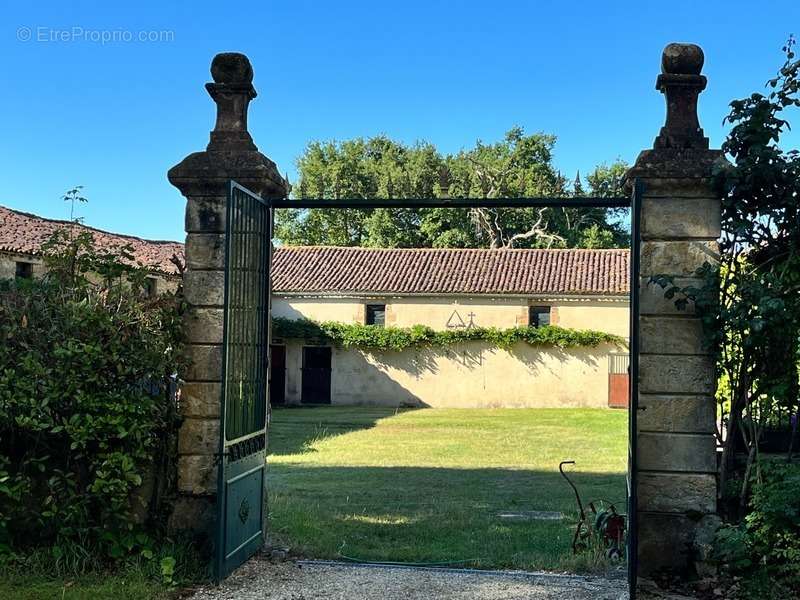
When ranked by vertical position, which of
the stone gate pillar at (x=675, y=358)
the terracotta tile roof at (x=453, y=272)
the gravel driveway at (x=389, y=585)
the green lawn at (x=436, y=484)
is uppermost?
the terracotta tile roof at (x=453, y=272)

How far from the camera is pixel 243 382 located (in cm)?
552

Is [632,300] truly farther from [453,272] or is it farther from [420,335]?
[453,272]

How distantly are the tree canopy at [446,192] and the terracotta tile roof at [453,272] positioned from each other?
4074mm

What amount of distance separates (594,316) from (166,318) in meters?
21.8

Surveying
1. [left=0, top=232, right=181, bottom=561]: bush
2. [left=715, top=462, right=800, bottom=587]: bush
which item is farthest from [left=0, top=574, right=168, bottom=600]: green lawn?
[left=715, top=462, right=800, bottom=587]: bush

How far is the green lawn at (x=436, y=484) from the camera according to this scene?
690 centimetres

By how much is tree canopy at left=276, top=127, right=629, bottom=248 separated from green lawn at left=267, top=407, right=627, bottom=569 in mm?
13980

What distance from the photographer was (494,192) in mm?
37812

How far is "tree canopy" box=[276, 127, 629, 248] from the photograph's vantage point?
34719mm

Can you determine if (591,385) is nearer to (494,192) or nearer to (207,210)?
(494,192)

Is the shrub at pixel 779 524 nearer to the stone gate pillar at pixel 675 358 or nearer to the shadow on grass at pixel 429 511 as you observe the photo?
the stone gate pillar at pixel 675 358

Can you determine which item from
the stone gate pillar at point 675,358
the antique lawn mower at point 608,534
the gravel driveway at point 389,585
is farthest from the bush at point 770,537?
the antique lawn mower at point 608,534

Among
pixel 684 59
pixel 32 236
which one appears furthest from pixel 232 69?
pixel 32 236

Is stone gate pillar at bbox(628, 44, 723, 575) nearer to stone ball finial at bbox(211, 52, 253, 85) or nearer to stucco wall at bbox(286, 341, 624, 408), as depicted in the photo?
stone ball finial at bbox(211, 52, 253, 85)
